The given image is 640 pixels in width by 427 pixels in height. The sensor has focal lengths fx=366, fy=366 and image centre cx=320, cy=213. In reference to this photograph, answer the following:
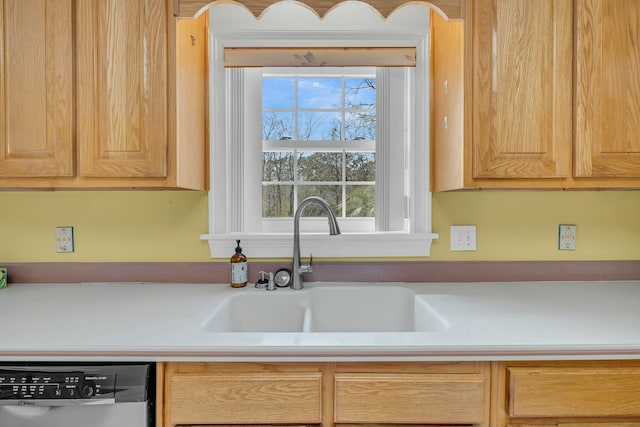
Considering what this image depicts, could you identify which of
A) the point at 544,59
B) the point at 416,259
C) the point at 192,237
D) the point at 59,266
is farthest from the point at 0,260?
the point at 544,59

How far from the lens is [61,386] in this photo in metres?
0.98

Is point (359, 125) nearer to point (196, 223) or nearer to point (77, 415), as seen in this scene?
point (196, 223)

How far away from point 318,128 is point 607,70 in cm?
117

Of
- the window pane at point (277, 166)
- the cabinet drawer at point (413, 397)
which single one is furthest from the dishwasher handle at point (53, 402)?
the window pane at point (277, 166)

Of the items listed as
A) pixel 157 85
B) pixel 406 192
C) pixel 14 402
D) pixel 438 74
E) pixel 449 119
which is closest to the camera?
pixel 14 402

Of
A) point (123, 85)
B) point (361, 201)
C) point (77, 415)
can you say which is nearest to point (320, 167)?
point (361, 201)

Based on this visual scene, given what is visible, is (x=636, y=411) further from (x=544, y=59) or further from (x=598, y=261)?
(x=544, y=59)

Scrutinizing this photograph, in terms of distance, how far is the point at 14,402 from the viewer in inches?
38.5

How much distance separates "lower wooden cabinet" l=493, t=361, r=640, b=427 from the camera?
3.32ft

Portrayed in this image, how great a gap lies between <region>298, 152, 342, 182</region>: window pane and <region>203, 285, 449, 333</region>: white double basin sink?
0.56m

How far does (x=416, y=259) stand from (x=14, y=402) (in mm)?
1463

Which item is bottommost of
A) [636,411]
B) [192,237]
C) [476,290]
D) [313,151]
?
[636,411]

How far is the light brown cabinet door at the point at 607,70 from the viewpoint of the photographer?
51.1 inches

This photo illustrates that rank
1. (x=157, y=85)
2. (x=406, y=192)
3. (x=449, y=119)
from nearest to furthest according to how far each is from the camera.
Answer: (x=157, y=85) < (x=449, y=119) < (x=406, y=192)
